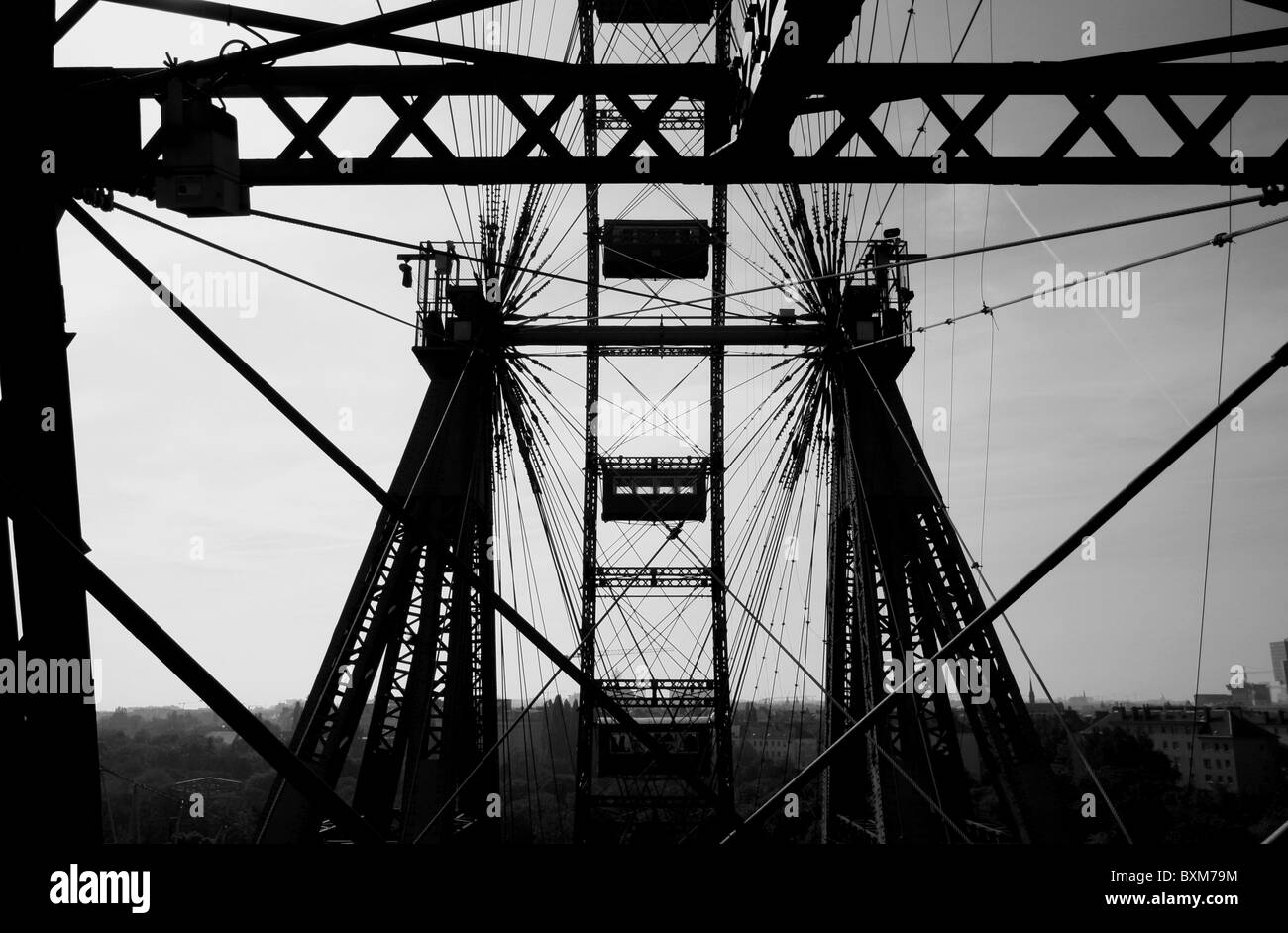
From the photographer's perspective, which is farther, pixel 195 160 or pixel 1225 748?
pixel 1225 748

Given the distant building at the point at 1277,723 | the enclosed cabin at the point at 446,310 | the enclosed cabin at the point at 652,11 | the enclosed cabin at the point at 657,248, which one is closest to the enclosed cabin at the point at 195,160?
the enclosed cabin at the point at 446,310

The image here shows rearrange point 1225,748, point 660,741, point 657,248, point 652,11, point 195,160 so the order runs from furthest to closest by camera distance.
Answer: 1. point 1225,748
2. point 652,11
3. point 660,741
4. point 657,248
5. point 195,160

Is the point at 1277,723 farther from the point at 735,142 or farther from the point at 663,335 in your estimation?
the point at 735,142

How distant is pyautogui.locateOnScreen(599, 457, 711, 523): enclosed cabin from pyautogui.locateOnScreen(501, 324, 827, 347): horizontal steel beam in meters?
6.53

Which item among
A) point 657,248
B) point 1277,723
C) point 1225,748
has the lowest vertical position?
point 1225,748

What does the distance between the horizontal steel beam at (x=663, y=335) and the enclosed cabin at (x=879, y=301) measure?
0.85 m

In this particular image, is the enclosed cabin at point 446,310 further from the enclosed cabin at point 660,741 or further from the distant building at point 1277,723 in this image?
the distant building at point 1277,723

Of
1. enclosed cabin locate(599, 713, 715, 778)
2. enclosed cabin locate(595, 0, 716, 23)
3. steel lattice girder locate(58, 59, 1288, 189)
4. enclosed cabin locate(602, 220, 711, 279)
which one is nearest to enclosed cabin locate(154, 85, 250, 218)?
steel lattice girder locate(58, 59, 1288, 189)

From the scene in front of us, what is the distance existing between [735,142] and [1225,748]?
5405 cm

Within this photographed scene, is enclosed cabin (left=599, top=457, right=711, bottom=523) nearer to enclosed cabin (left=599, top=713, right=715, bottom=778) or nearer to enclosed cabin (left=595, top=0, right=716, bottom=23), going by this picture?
enclosed cabin (left=599, top=713, right=715, bottom=778)

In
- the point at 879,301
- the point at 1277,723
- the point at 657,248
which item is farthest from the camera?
the point at 1277,723

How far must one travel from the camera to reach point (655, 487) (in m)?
22.2

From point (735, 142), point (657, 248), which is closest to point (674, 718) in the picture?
point (657, 248)
